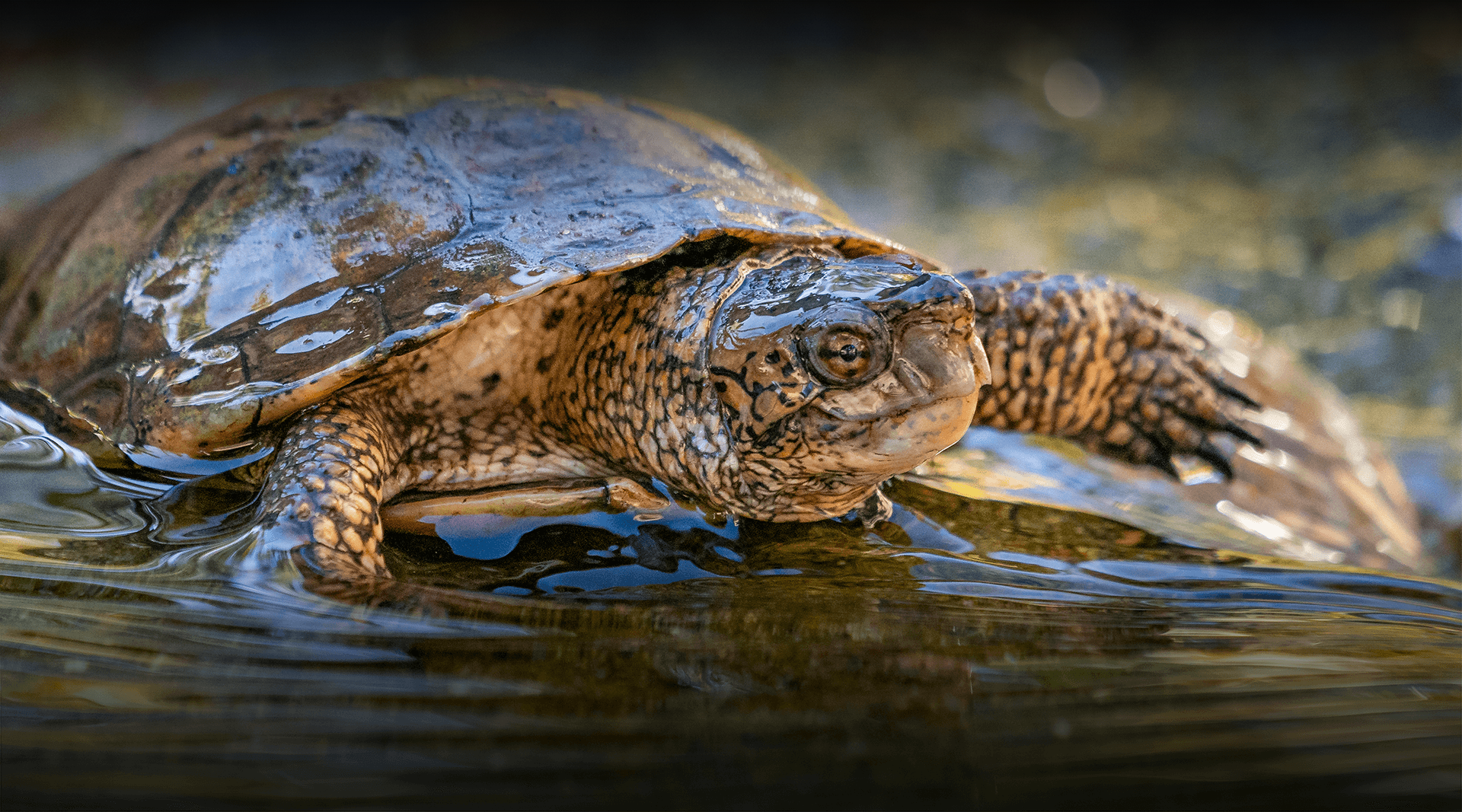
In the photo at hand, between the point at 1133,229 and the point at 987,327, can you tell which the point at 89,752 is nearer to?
the point at 987,327

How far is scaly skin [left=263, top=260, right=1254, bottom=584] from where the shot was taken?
1.87 meters

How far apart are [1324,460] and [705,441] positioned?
2019 millimetres

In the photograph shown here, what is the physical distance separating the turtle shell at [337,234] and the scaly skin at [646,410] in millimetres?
156

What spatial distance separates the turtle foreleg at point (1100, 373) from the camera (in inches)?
101

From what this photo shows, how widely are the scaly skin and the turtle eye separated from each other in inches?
4.7

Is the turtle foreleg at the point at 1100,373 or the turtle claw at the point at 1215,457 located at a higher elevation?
the turtle foreleg at the point at 1100,373

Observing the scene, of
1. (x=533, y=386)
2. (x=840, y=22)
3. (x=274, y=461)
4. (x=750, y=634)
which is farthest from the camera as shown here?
(x=840, y=22)

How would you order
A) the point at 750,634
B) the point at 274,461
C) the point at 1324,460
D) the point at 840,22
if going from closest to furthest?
1. the point at 750,634
2. the point at 274,461
3. the point at 1324,460
4. the point at 840,22

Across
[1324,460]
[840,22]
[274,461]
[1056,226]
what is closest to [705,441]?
[274,461]

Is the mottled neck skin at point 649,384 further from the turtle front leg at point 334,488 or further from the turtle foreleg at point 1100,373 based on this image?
the turtle foreleg at point 1100,373

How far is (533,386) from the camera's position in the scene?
225cm

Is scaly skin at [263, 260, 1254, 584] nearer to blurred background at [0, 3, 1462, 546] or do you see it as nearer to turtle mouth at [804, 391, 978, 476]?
turtle mouth at [804, 391, 978, 476]

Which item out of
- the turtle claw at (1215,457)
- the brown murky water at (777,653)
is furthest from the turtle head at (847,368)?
the turtle claw at (1215,457)

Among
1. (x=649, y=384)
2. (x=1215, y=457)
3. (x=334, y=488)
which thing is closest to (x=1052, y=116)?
(x=1215, y=457)
